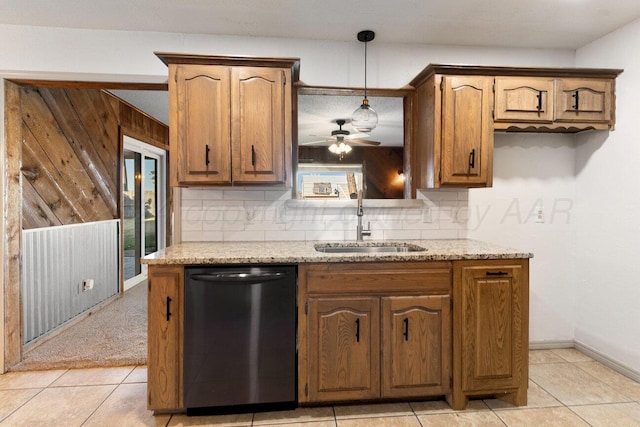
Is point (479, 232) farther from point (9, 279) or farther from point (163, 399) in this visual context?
point (9, 279)

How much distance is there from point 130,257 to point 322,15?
424 cm

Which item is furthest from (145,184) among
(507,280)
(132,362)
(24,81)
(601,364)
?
(601,364)

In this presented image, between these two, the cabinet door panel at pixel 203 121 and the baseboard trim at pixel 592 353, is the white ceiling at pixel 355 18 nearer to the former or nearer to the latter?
the cabinet door panel at pixel 203 121

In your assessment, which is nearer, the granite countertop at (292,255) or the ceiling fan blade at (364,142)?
the granite countertop at (292,255)

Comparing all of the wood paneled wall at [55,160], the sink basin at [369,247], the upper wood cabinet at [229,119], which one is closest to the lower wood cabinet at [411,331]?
the sink basin at [369,247]

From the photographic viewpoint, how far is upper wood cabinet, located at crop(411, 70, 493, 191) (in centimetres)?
240

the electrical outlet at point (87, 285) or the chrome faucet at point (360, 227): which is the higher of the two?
the chrome faucet at point (360, 227)

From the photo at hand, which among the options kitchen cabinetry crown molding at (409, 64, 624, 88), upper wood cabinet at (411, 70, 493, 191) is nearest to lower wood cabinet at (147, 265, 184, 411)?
upper wood cabinet at (411, 70, 493, 191)

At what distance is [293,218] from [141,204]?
10.8ft

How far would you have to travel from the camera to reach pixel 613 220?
2.56 metres

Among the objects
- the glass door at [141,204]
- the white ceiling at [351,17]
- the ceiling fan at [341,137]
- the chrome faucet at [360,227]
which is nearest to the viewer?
the white ceiling at [351,17]

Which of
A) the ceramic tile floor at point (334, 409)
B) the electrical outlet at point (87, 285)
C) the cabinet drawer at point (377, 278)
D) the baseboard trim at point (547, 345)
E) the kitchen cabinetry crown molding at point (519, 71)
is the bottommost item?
the ceramic tile floor at point (334, 409)

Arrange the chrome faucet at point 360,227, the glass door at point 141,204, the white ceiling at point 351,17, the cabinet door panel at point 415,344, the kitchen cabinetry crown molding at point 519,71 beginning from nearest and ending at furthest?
the cabinet door panel at point 415,344 → the white ceiling at point 351,17 → the kitchen cabinetry crown molding at point 519,71 → the chrome faucet at point 360,227 → the glass door at point 141,204

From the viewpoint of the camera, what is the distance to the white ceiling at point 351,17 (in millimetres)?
2213
